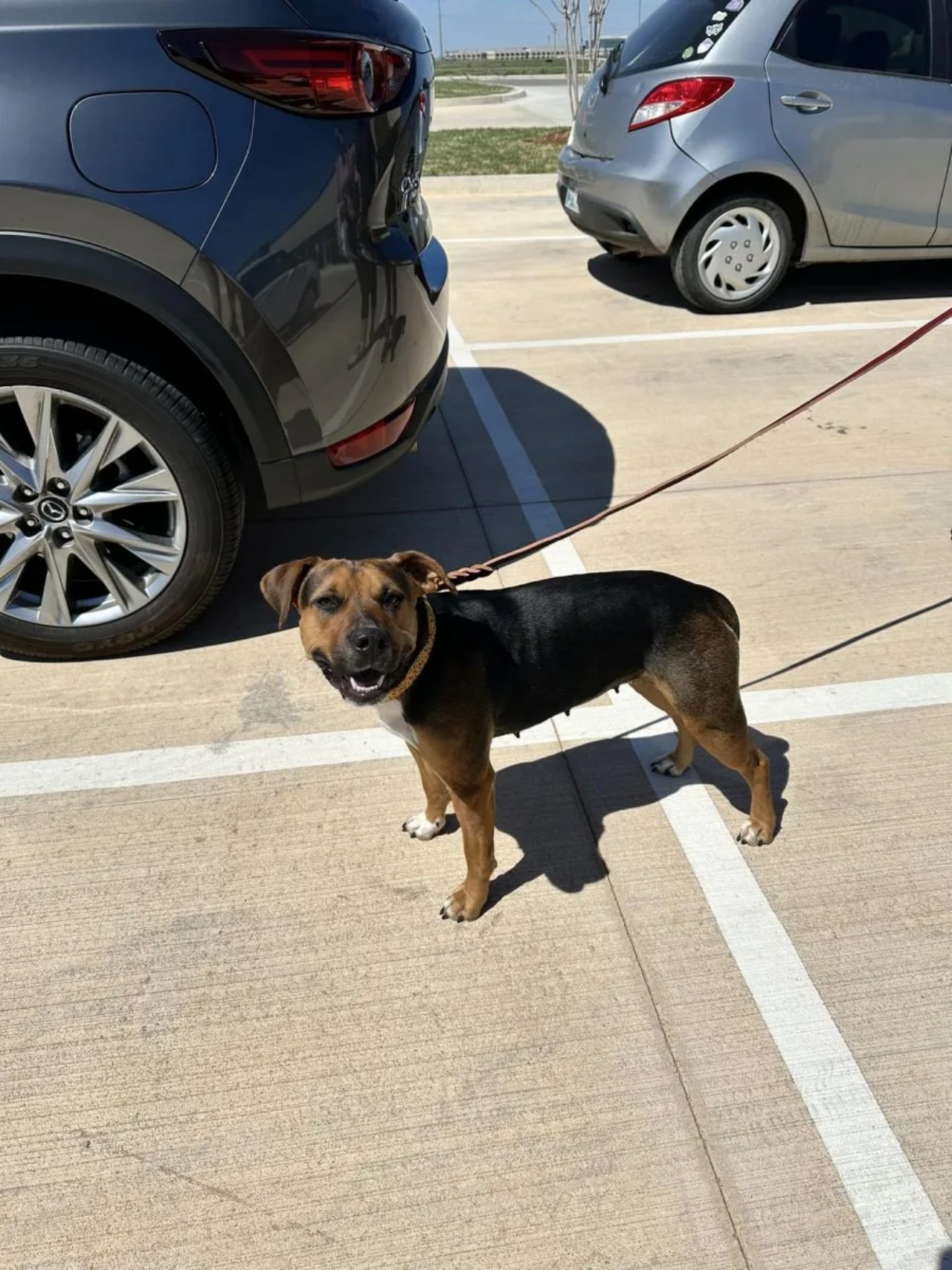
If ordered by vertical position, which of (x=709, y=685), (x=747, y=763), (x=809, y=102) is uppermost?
(x=809, y=102)

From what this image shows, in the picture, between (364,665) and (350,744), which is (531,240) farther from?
(364,665)

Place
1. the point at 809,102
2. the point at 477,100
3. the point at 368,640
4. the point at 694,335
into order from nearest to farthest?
the point at 368,640
the point at 809,102
the point at 694,335
the point at 477,100

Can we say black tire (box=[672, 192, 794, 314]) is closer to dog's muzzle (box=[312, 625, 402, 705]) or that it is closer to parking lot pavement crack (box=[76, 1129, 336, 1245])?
dog's muzzle (box=[312, 625, 402, 705])

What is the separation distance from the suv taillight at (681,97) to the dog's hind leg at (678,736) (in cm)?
544

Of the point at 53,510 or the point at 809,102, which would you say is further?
the point at 809,102

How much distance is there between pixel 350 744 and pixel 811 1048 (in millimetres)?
1654

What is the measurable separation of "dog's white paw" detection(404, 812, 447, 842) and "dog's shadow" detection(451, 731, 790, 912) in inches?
3.4

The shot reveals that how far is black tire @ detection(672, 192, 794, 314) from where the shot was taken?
673 centimetres

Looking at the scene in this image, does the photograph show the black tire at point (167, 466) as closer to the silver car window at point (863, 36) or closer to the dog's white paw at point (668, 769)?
the dog's white paw at point (668, 769)

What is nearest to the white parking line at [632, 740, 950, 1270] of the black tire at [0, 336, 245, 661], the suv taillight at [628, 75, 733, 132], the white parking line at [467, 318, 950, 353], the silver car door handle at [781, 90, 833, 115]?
the black tire at [0, 336, 245, 661]

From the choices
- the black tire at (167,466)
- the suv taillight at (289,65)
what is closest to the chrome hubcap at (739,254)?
the suv taillight at (289,65)

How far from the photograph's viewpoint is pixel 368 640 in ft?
6.91

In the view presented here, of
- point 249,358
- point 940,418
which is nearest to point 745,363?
point 940,418

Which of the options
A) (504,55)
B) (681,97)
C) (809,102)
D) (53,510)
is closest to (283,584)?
(53,510)
